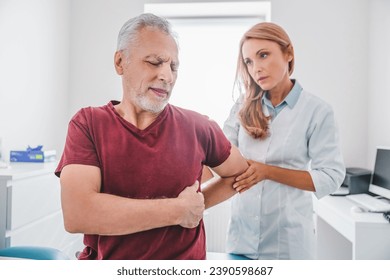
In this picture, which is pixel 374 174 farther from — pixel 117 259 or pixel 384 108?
pixel 117 259

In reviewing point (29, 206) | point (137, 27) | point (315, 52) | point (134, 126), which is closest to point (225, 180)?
point (134, 126)

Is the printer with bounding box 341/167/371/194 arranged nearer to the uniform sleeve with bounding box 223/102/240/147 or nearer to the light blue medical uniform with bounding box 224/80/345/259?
the light blue medical uniform with bounding box 224/80/345/259

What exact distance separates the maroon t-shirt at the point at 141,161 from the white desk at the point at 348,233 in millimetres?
446

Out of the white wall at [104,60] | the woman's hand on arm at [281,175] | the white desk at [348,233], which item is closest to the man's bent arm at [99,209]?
the woman's hand on arm at [281,175]

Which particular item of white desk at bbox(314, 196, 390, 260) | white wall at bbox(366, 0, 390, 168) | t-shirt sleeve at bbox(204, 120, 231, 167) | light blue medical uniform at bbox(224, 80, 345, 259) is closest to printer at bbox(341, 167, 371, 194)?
white desk at bbox(314, 196, 390, 260)

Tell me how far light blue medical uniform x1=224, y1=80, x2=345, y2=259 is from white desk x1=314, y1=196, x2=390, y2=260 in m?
0.12

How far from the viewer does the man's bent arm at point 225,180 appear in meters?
0.68

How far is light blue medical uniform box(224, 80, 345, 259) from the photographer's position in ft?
2.40

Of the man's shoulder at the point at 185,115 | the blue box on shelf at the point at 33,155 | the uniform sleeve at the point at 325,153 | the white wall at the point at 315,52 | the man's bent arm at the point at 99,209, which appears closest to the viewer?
the man's bent arm at the point at 99,209

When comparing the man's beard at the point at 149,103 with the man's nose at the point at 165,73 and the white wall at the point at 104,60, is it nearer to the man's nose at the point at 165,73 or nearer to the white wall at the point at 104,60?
the man's nose at the point at 165,73

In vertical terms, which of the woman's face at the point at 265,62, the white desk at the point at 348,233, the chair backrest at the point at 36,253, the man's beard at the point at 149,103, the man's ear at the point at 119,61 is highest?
the woman's face at the point at 265,62

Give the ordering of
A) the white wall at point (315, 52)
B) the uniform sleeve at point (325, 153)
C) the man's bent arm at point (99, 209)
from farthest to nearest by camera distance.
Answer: the white wall at point (315, 52) → the uniform sleeve at point (325, 153) → the man's bent arm at point (99, 209)

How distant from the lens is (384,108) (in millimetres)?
972

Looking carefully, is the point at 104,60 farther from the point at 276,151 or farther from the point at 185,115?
the point at 276,151
